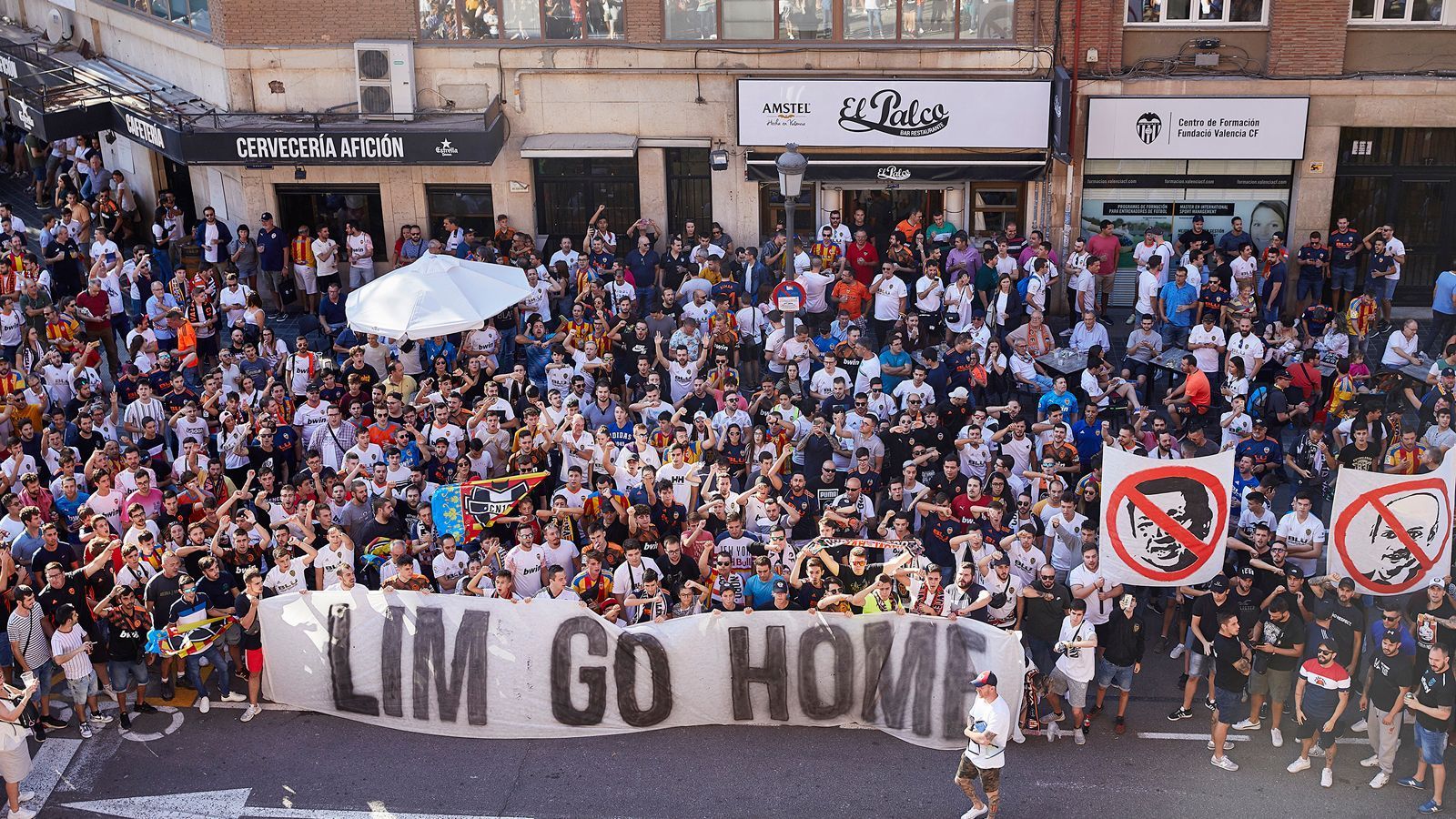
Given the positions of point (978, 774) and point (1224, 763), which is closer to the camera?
point (978, 774)

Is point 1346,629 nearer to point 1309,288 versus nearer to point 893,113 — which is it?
point 1309,288

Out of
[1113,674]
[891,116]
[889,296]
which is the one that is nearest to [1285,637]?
[1113,674]

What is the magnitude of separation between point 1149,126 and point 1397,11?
3.75m

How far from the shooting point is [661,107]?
22.2m

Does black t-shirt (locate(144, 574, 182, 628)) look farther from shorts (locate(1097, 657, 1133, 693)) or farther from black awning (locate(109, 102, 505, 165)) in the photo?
black awning (locate(109, 102, 505, 165))

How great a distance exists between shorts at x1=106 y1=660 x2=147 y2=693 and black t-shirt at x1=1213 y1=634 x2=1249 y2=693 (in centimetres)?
928

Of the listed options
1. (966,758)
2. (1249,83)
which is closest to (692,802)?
(966,758)

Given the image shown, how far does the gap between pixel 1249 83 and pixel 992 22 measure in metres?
3.75

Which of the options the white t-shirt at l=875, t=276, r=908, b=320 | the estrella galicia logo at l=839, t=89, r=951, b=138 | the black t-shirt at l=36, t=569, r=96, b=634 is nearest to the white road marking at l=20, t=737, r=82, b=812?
the black t-shirt at l=36, t=569, r=96, b=634

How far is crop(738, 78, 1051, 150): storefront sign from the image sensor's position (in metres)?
21.2

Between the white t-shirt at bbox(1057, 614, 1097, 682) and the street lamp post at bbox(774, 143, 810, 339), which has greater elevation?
the street lamp post at bbox(774, 143, 810, 339)

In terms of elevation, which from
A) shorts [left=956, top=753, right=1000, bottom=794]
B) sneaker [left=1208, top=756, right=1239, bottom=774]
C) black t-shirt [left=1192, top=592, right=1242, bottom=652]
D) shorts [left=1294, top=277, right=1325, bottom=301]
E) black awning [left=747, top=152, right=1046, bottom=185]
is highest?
black awning [left=747, top=152, right=1046, bottom=185]

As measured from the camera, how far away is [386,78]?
72.9ft

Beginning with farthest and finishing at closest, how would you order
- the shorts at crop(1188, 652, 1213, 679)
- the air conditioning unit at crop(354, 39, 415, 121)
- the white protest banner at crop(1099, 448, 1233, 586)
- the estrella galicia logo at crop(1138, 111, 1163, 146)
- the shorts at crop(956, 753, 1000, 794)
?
1. the air conditioning unit at crop(354, 39, 415, 121)
2. the estrella galicia logo at crop(1138, 111, 1163, 146)
3. the white protest banner at crop(1099, 448, 1233, 586)
4. the shorts at crop(1188, 652, 1213, 679)
5. the shorts at crop(956, 753, 1000, 794)
